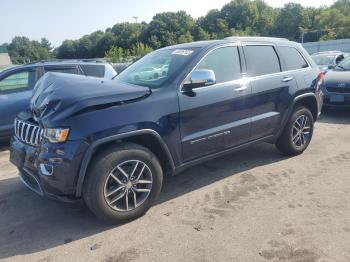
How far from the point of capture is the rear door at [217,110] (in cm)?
397

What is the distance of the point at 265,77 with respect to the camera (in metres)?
4.79

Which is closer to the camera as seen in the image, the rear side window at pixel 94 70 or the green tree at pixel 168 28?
the rear side window at pixel 94 70

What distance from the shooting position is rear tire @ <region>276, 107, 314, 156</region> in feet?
17.2

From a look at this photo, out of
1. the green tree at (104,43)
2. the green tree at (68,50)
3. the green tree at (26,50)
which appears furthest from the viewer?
the green tree at (68,50)

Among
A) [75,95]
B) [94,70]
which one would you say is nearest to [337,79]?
[94,70]

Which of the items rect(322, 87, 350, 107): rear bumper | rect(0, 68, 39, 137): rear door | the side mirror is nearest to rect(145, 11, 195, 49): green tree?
rect(322, 87, 350, 107): rear bumper

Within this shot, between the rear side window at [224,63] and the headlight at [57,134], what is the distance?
175 centimetres

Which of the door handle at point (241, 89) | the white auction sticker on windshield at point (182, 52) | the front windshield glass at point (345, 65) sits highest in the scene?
the white auction sticker on windshield at point (182, 52)

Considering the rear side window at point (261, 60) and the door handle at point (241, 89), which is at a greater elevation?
the rear side window at point (261, 60)

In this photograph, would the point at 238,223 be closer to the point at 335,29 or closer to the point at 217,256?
the point at 217,256

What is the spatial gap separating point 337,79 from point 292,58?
371cm

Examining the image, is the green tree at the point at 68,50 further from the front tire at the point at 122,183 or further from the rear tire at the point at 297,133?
the front tire at the point at 122,183

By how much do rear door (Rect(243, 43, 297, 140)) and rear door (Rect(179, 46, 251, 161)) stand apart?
0.54 ft

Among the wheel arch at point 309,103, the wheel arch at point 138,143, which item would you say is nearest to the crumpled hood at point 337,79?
the wheel arch at point 309,103
